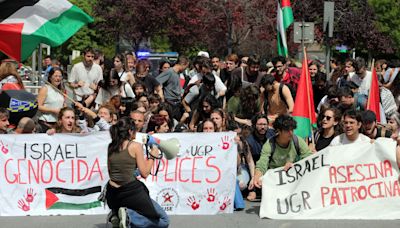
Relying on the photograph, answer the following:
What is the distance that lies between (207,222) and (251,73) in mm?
5370

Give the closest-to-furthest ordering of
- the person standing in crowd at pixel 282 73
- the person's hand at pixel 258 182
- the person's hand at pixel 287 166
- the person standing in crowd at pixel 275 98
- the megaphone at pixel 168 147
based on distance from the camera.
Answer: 1. the megaphone at pixel 168 147
2. the person's hand at pixel 287 166
3. the person's hand at pixel 258 182
4. the person standing in crowd at pixel 275 98
5. the person standing in crowd at pixel 282 73

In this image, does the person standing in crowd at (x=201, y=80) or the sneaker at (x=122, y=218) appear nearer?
the sneaker at (x=122, y=218)

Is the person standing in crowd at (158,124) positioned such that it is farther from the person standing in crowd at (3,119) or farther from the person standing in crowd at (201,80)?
the person standing in crowd at (201,80)

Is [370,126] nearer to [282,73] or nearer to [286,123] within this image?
[286,123]

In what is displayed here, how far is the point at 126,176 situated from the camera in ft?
30.7

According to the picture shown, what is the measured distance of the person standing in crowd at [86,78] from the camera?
15.3 meters

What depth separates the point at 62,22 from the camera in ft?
39.7

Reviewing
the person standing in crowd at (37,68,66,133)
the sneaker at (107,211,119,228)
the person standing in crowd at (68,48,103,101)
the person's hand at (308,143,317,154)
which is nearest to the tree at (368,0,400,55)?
the person standing in crowd at (68,48,103,101)

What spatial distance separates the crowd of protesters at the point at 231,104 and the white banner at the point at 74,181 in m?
0.35

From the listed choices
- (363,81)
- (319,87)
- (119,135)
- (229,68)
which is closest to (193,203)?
(119,135)

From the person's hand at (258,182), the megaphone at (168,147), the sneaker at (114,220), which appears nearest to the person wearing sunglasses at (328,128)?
the person's hand at (258,182)

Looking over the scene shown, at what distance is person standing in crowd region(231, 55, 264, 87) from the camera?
15531 mm

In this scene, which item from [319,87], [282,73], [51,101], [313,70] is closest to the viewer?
[51,101]

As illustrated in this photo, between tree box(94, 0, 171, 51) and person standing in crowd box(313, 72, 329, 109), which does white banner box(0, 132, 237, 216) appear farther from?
tree box(94, 0, 171, 51)
